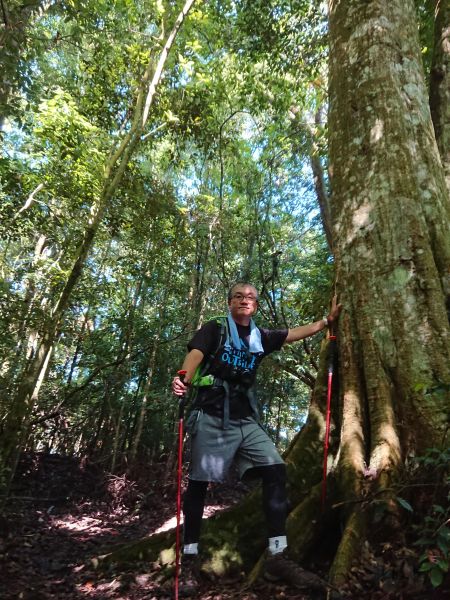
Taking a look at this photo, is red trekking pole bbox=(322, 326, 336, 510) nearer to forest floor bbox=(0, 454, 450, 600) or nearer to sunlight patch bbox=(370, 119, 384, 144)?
forest floor bbox=(0, 454, 450, 600)

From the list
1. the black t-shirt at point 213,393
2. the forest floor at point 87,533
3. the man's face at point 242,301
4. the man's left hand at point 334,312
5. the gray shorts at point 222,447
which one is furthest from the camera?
the man's left hand at point 334,312

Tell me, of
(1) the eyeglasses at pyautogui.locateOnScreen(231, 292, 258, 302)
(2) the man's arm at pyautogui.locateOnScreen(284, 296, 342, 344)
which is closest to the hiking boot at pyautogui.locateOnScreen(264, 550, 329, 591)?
(2) the man's arm at pyautogui.locateOnScreen(284, 296, 342, 344)

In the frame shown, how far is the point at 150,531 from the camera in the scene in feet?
21.2

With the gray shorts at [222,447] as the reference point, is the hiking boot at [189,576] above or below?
below

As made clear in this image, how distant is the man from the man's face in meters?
0.01

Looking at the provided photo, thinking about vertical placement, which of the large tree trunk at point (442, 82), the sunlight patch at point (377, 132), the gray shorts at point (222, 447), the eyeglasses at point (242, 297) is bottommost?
the gray shorts at point (222, 447)

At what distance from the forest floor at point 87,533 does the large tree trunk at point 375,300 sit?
33 cm

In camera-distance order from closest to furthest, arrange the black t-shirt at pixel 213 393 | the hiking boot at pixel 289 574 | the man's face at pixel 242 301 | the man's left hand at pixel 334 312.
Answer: the hiking boot at pixel 289 574, the black t-shirt at pixel 213 393, the man's face at pixel 242 301, the man's left hand at pixel 334 312

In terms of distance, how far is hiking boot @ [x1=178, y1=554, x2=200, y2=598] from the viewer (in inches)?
129

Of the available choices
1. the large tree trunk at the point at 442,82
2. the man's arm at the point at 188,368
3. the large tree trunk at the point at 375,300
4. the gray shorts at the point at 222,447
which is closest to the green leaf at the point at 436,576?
the large tree trunk at the point at 375,300

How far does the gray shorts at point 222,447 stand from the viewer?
3.33 m

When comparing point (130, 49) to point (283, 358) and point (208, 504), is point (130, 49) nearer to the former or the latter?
point (283, 358)

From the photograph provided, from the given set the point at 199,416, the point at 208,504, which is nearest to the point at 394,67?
the point at 199,416

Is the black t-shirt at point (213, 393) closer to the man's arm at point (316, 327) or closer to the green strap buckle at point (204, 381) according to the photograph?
the green strap buckle at point (204, 381)
